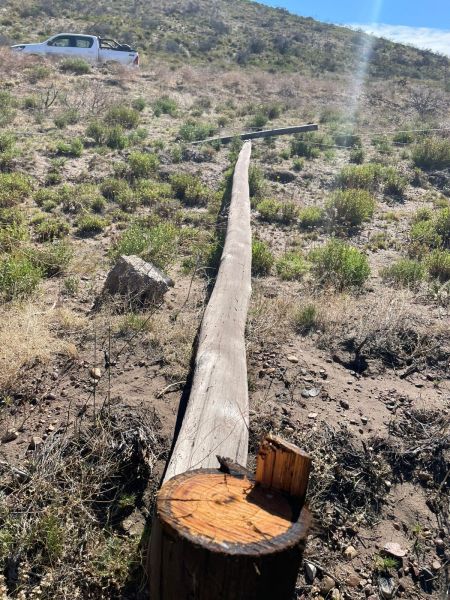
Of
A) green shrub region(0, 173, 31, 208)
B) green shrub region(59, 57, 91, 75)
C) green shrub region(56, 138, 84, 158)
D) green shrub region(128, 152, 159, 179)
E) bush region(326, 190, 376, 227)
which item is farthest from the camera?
green shrub region(59, 57, 91, 75)

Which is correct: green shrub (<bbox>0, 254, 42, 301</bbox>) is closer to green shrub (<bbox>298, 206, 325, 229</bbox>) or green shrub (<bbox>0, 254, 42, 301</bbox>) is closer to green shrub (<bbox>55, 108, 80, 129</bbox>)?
green shrub (<bbox>298, 206, 325, 229</bbox>)

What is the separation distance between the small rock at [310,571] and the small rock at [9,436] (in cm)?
209

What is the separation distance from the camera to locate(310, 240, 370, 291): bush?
6.65 m

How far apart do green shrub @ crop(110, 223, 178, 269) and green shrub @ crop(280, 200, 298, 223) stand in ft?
8.33

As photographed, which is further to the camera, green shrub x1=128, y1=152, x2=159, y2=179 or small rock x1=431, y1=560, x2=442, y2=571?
green shrub x1=128, y1=152, x2=159, y2=179

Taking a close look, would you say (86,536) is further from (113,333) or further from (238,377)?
(113,333)

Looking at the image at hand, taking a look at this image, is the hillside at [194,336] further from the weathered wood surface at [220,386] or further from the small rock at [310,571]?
the weathered wood surface at [220,386]

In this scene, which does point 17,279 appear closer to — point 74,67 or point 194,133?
point 194,133

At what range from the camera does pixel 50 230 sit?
24.7 ft

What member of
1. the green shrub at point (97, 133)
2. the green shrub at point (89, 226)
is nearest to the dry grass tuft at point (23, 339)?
the green shrub at point (89, 226)

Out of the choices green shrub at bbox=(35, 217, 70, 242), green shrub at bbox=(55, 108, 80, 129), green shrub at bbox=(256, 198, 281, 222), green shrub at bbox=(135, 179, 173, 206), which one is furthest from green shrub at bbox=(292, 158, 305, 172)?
green shrub at bbox=(35, 217, 70, 242)

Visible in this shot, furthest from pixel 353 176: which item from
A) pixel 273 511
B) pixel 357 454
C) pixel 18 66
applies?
pixel 18 66

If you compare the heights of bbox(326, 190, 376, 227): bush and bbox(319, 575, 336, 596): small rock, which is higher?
bbox(326, 190, 376, 227): bush

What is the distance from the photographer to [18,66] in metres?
18.8
